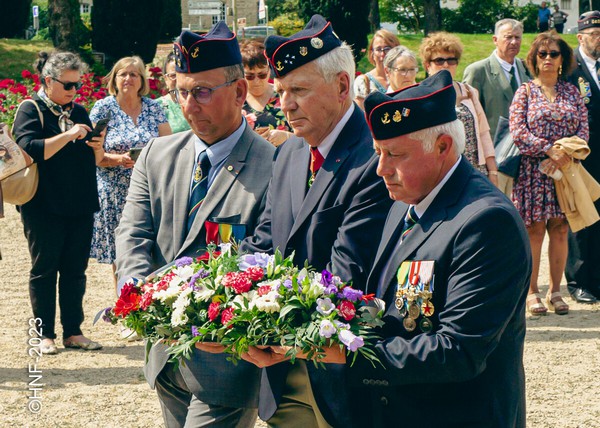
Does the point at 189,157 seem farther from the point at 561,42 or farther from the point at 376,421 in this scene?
the point at 561,42

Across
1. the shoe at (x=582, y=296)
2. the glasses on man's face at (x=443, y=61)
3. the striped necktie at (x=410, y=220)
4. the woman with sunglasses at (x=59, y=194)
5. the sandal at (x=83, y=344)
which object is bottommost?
the sandal at (x=83, y=344)

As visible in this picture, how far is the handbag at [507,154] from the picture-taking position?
26.7ft

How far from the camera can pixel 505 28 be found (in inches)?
341

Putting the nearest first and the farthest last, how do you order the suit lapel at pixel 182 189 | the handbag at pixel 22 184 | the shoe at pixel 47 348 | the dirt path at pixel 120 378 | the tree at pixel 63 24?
the suit lapel at pixel 182 189 → the dirt path at pixel 120 378 → the handbag at pixel 22 184 → the shoe at pixel 47 348 → the tree at pixel 63 24

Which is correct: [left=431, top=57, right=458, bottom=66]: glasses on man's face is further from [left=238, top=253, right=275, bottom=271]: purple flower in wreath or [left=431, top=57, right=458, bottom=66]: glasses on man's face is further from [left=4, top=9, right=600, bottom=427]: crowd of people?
[left=238, top=253, right=275, bottom=271]: purple flower in wreath

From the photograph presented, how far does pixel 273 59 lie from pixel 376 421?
1333mm

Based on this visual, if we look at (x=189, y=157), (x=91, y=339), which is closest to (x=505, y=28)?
(x=91, y=339)

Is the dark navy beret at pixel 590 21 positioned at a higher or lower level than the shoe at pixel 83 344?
higher

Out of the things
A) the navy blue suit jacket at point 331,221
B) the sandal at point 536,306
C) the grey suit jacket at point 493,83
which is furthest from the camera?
the grey suit jacket at point 493,83

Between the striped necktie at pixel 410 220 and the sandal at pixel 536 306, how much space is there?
5.42 metres

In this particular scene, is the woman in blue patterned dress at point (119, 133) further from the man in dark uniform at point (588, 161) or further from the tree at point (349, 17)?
the tree at point (349, 17)

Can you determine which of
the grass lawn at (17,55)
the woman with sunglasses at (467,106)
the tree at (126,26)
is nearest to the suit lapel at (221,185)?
the woman with sunglasses at (467,106)

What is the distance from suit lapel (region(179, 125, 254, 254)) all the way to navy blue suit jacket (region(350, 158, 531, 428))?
35.5 inches

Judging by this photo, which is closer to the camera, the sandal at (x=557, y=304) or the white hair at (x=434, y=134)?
the white hair at (x=434, y=134)
